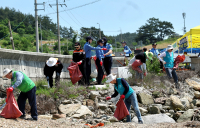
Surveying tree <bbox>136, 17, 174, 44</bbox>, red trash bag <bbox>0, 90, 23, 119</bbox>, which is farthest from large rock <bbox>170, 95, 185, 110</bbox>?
tree <bbox>136, 17, 174, 44</bbox>

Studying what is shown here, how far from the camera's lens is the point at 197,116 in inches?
285

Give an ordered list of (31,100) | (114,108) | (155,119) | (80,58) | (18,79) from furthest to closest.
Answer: (80,58) → (114,108) → (155,119) → (31,100) → (18,79)

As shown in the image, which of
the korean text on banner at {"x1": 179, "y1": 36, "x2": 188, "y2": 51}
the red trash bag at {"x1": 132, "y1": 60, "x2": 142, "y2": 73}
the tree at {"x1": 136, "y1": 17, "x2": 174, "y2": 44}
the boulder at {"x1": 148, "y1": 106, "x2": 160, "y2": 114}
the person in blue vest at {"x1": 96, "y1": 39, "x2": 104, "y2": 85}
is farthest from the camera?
the tree at {"x1": 136, "y1": 17, "x2": 174, "y2": 44}

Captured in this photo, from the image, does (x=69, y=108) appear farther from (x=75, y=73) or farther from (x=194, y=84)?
(x=194, y=84)

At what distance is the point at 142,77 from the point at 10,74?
16.6 feet

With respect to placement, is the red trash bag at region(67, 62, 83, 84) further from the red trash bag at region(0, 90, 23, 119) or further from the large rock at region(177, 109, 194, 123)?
the large rock at region(177, 109, 194, 123)

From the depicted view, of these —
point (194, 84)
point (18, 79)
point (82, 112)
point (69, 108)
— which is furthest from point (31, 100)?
point (194, 84)

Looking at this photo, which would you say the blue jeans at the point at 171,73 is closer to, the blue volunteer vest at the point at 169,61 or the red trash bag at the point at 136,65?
the blue volunteer vest at the point at 169,61

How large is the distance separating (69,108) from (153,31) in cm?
8529

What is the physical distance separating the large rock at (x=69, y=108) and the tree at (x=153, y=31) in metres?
81.6

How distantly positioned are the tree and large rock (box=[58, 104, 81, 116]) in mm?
81569

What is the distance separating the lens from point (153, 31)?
89500 mm

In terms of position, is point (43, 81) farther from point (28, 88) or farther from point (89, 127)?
point (89, 127)

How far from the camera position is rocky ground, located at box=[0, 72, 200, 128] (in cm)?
610
